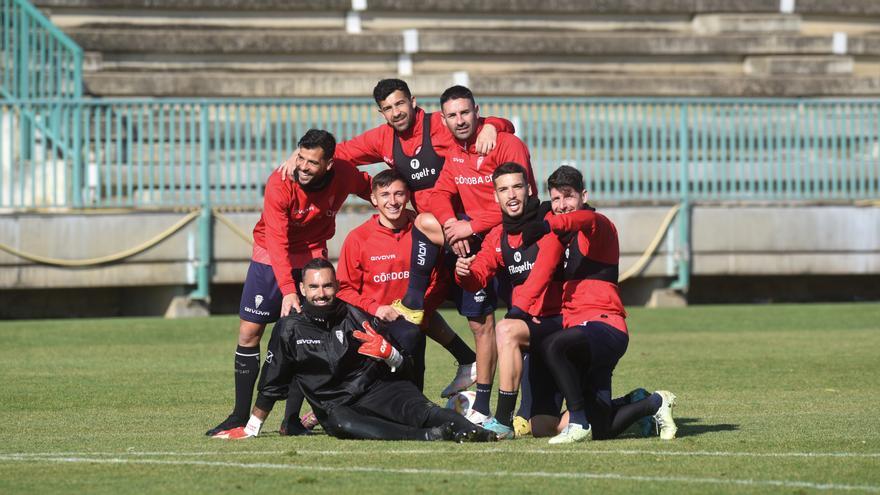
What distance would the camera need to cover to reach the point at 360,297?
31.9 feet

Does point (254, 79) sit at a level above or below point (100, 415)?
above

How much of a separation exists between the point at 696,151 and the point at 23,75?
9.13 metres

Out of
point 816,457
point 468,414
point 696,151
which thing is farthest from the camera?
point 696,151

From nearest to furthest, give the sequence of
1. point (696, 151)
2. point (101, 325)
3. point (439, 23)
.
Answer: point (101, 325) → point (696, 151) → point (439, 23)

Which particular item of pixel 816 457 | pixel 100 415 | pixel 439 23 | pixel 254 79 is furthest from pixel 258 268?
pixel 439 23

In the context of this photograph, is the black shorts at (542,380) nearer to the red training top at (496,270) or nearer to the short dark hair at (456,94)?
the red training top at (496,270)

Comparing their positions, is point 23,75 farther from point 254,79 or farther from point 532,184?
point 532,184

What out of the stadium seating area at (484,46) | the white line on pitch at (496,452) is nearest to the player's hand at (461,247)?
the white line on pitch at (496,452)

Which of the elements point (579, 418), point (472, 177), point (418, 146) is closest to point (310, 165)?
point (418, 146)

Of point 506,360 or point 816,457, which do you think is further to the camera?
point 506,360

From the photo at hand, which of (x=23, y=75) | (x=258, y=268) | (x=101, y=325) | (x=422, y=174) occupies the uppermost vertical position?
(x=23, y=75)

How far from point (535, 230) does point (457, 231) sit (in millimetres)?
1277

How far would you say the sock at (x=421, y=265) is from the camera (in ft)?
31.3

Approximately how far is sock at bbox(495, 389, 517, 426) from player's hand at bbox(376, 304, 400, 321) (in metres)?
1.11
